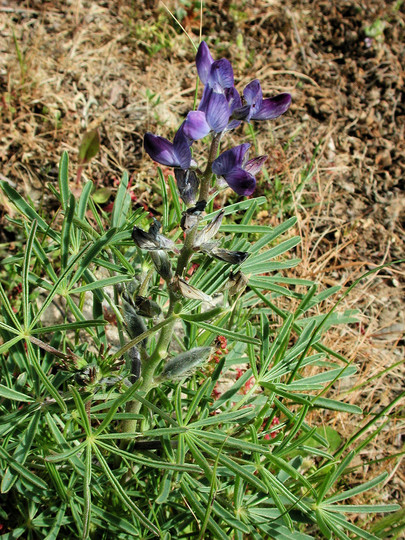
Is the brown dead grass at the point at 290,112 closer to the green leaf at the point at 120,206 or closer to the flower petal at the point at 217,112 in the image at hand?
the green leaf at the point at 120,206

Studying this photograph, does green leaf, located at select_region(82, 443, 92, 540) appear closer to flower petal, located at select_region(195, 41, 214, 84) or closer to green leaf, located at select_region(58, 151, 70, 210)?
green leaf, located at select_region(58, 151, 70, 210)

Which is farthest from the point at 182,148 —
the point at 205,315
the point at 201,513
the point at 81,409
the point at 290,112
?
the point at 290,112

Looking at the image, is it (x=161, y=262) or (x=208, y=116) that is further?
(x=161, y=262)

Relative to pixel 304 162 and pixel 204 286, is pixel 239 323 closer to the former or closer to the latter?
pixel 204 286

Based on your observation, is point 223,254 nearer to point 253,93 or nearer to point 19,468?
point 253,93

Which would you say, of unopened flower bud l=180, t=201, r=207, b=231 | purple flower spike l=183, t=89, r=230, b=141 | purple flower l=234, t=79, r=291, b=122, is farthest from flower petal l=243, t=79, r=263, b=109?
unopened flower bud l=180, t=201, r=207, b=231

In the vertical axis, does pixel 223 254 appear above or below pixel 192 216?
below
